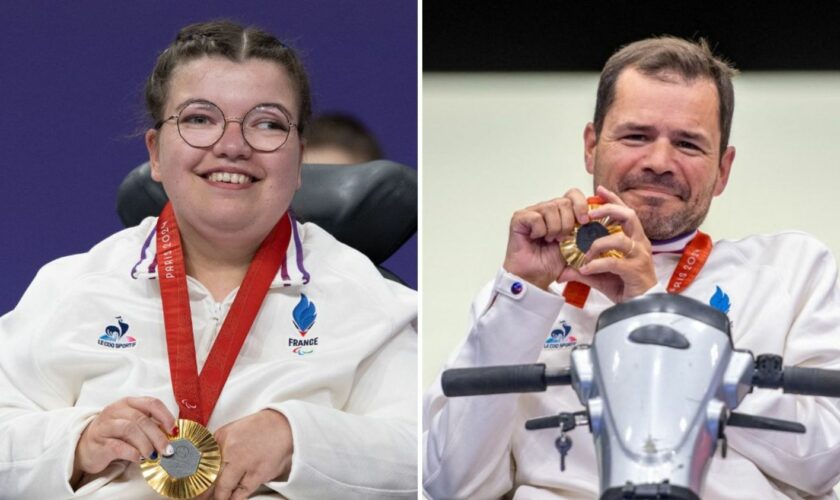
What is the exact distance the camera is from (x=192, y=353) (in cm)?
206

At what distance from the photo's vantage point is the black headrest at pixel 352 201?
2.35 meters

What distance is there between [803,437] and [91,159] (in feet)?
4.89

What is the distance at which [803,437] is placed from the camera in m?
1.92

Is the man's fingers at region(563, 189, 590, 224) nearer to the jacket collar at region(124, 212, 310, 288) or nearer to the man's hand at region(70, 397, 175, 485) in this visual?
the jacket collar at region(124, 212, 310, 288)

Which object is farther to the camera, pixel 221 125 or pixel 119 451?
pixel 221 125

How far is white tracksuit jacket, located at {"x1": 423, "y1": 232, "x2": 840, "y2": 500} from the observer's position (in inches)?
74.8

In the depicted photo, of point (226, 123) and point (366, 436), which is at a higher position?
point (226, 123)

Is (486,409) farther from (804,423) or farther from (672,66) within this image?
(672,66)

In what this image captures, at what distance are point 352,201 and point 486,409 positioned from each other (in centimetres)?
66

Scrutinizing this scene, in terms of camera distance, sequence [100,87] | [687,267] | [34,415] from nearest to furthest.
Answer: [34,415] → [687,267] → [100,87]

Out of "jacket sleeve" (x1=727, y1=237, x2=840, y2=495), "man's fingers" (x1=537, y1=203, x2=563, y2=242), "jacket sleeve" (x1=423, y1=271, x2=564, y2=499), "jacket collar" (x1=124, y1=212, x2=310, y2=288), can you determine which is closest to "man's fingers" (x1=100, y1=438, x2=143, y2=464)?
"jacket collar" (x1=124, y1=212, x2=310, y2=288)

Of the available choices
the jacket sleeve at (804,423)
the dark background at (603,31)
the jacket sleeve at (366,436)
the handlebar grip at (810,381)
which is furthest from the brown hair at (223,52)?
the handlebar grip at (810,381)

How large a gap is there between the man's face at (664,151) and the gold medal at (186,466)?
3.00ft

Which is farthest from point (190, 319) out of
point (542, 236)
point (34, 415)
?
point (542, 236)
